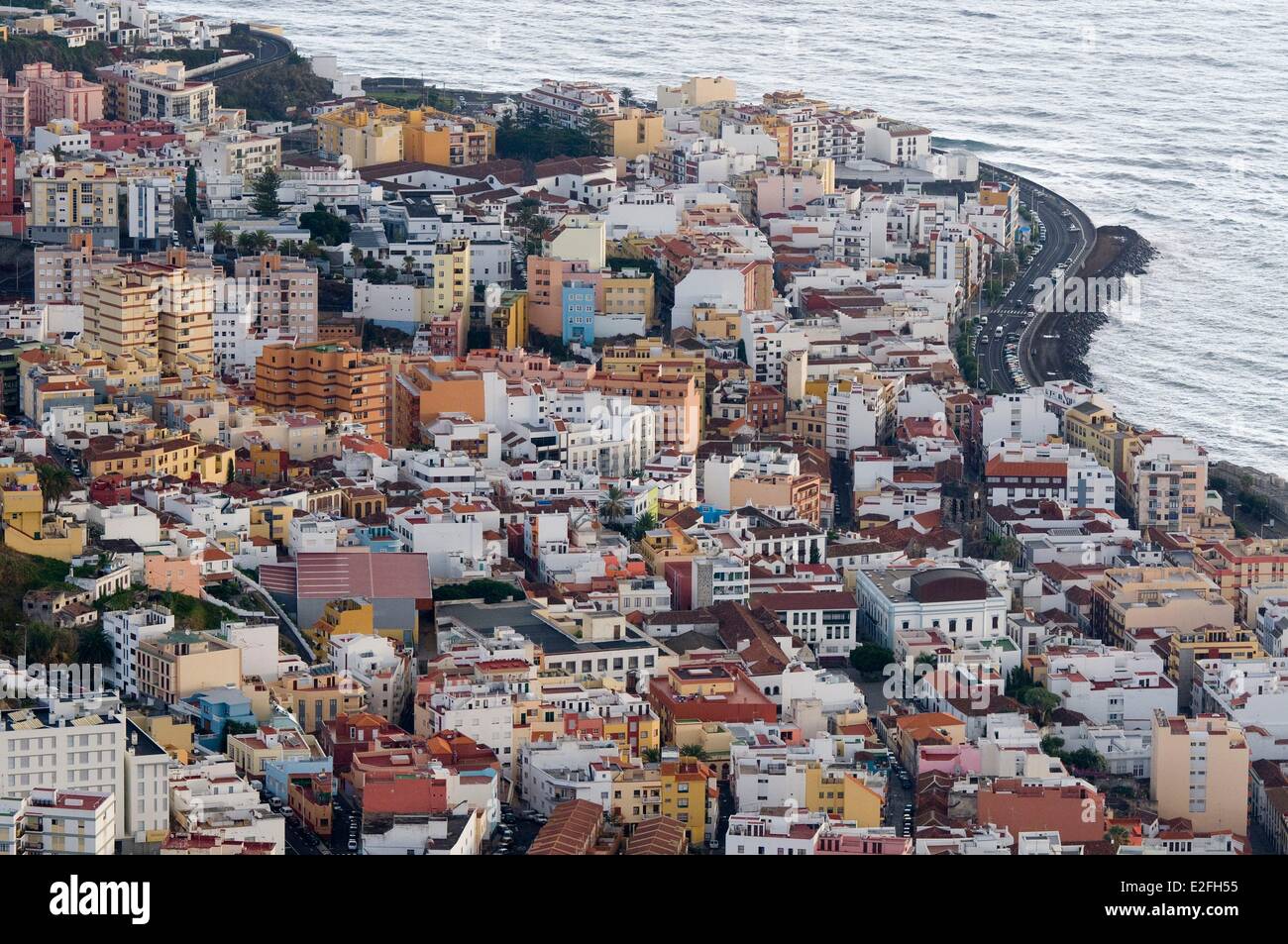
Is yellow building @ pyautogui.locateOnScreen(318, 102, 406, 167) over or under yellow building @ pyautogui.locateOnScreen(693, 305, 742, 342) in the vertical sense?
over

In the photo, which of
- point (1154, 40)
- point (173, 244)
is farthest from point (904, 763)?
point (1154, 40)

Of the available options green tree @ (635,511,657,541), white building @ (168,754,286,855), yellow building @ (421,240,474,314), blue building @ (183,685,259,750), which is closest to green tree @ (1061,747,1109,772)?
green tree @ (635,511,657,541)

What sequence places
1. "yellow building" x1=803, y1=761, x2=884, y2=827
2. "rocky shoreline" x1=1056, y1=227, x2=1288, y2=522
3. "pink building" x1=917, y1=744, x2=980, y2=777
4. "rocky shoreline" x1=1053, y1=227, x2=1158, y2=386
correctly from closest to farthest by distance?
"yellow building" x1=803, y1=761, x2=884, y2=827
"pink building" x1=917, y1=744, x2=980, y2=777
"rocky shoreline" x1=1056, y1=227, x2=1288, y2=522
"rocky shoreline" x1=1053, y1=227, x2=1158, y2=386

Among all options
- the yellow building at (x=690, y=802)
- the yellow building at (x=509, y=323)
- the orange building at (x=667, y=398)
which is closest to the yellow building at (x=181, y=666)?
the yellow building at (x=690, y=802)

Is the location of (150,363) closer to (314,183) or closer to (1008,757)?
(314,183)

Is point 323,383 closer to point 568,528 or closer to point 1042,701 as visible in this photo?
point 568,528

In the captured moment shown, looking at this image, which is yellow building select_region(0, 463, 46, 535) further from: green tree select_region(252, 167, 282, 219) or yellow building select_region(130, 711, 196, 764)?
green tree select_region(252, 167, 282, 219)

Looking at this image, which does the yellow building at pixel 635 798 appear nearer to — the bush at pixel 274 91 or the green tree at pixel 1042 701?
the green tree at pixel 1042 701
